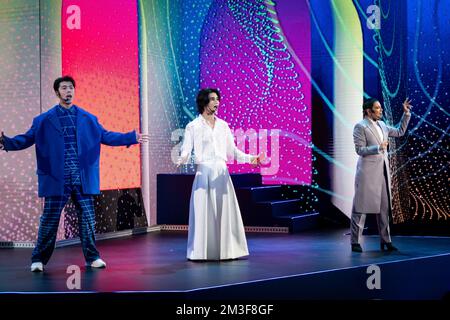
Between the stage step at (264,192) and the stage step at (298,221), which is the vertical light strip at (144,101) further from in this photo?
the stage step at (298,221)

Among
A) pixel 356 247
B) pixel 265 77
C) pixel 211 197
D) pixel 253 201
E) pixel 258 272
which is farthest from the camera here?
pixel 265 77

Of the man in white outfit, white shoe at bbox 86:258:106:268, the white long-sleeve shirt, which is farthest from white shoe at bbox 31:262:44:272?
the white long-sleeve shirt

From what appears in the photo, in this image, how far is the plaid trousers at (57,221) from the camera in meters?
6.02

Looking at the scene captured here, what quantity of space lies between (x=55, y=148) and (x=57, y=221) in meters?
0.57

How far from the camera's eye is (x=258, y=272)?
19.4ft

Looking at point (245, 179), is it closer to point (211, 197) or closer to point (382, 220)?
point (382, 220)

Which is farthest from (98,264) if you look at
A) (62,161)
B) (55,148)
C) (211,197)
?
(211,197)

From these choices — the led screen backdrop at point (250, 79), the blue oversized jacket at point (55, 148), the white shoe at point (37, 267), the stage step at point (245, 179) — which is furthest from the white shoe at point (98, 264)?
the stage step at point (245, 179)

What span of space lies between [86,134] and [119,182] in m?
2.87

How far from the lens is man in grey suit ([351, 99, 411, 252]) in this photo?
6.93 metres

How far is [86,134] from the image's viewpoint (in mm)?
6113

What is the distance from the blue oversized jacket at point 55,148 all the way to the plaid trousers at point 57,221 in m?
0.07
